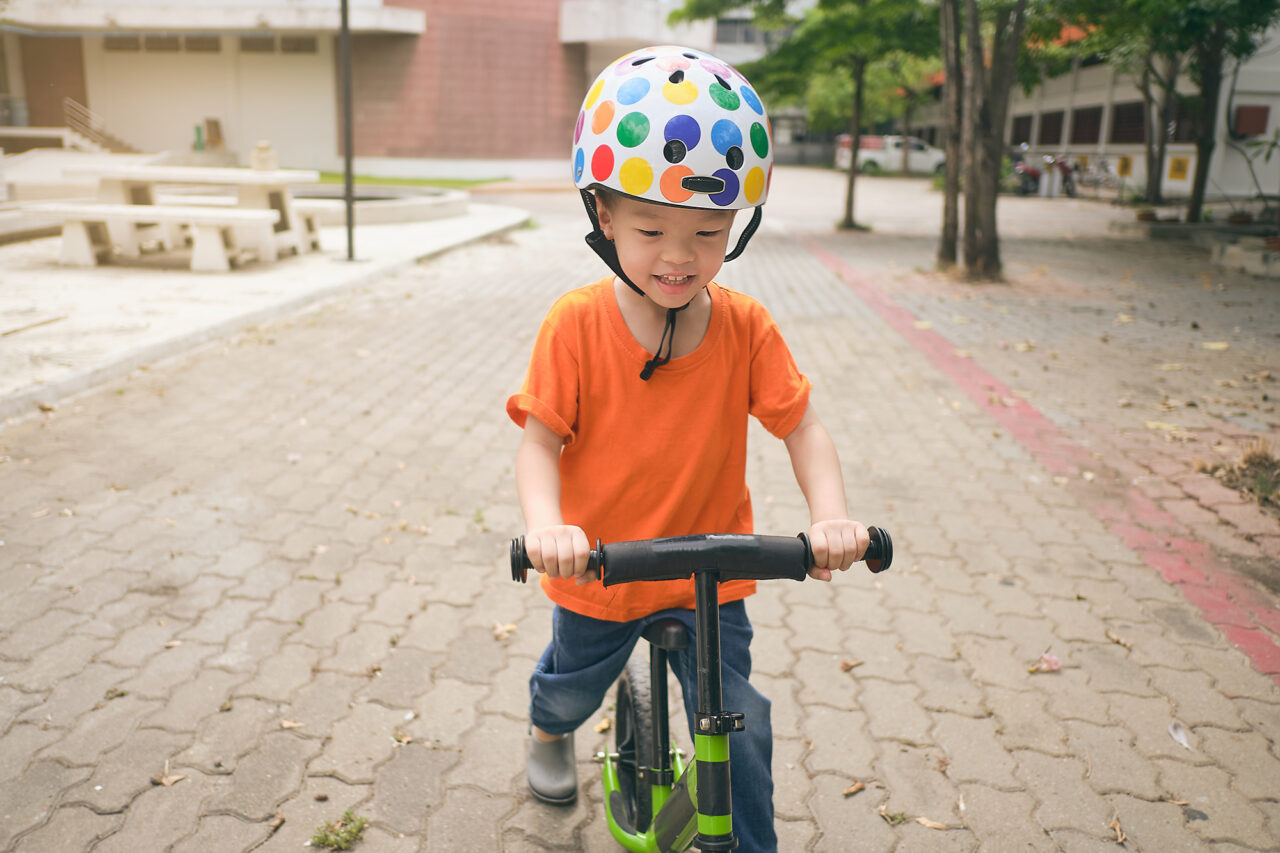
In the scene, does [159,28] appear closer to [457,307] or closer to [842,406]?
[457,307]

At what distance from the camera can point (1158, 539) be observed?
4.33m

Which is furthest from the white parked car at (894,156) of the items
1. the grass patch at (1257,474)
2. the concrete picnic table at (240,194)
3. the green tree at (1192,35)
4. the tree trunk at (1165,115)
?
the grass patch at (1257,474)

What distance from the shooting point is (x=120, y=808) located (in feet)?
8.18

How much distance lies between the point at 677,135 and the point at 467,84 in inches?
1373

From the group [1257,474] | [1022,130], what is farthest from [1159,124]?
[1257,474]

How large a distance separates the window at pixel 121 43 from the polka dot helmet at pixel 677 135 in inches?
1521

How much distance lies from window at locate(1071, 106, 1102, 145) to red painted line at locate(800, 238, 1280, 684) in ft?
104

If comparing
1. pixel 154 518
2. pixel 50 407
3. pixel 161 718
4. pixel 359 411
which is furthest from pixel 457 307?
pixel 161 718

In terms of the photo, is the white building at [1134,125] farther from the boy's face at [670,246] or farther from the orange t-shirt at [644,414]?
the boy's face at [670,246]

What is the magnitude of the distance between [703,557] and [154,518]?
145 inches

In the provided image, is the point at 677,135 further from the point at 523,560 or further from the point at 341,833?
the point at 341,833

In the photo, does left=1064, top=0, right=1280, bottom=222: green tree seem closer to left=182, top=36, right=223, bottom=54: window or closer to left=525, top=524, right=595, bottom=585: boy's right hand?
left=525, top=524, right=595, bottom=585: boy's right hand

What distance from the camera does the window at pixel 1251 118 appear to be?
27609mm

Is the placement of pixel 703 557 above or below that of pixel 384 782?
above
